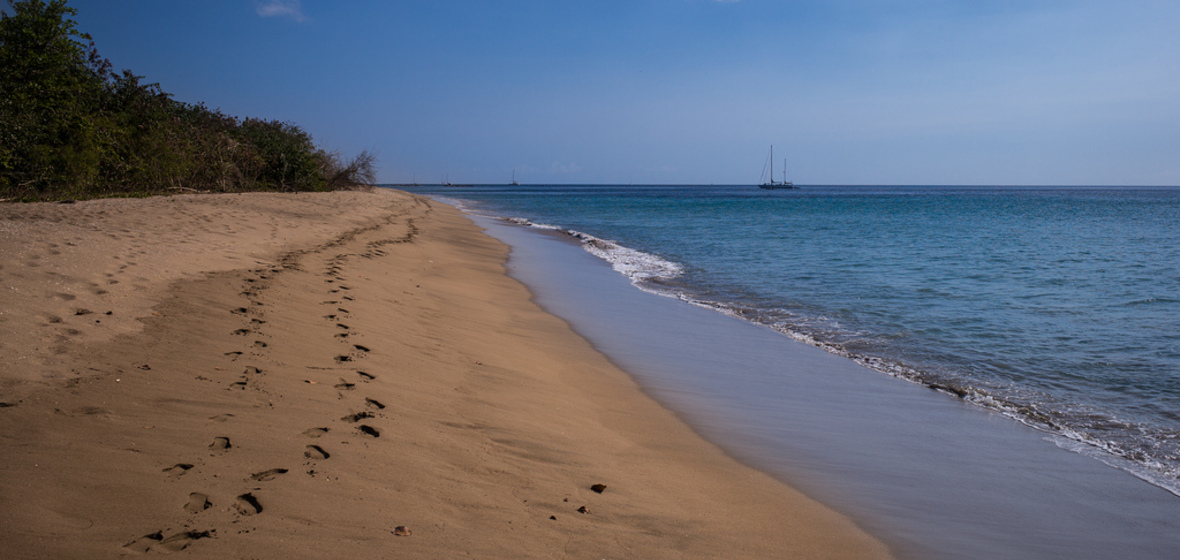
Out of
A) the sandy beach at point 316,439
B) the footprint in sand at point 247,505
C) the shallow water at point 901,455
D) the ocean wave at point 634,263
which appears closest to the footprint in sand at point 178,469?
the sandy beach at point 316,439

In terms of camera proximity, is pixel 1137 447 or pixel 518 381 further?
pixel 518 381

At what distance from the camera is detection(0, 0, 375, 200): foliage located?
14.2 m

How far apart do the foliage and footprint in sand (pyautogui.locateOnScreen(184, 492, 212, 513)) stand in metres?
16.2

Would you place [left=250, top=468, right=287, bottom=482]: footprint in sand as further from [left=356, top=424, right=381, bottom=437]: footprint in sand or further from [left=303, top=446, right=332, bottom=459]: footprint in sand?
[left=356, top=424, right=381, bottom=437]: footprint in sand

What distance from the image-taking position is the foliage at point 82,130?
14172 mm

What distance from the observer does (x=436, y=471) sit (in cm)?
326

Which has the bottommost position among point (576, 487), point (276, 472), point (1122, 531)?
point (1122, 531)

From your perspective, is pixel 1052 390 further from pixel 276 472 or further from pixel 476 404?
pixel 276 472

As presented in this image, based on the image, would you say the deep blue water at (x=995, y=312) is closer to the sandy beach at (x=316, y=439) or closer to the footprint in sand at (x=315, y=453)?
the sandy beach at (x=316, y=439)

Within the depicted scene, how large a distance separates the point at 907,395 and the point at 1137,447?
1728 millimetres

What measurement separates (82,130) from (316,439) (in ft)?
56.9

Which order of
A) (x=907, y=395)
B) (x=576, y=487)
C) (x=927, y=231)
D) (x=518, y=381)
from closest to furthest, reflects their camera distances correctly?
(x=576, y=487) < (x=518, y=381) < (x=907, y=395) < (x=927, y=231)

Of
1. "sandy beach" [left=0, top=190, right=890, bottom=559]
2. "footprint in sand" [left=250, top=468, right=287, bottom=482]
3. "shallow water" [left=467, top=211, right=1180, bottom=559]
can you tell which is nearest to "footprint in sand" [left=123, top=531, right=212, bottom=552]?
"sandy beach" [left=0, top=190, right=890, bottom=559]

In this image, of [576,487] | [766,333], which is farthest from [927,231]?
[576,487]
